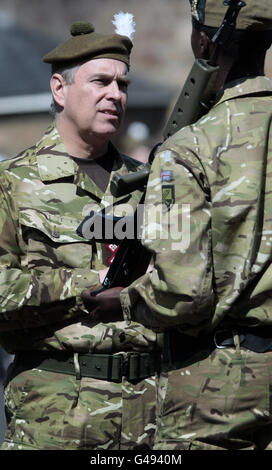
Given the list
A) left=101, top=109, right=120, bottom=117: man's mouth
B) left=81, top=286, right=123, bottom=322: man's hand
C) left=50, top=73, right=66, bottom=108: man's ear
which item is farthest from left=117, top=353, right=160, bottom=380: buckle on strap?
A: left=50, top=73, right=66, bottom=108: man's ear

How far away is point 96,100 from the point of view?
3.97 m

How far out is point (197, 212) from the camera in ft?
9.61

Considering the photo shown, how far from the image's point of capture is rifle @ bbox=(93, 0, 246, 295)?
10.00 feet

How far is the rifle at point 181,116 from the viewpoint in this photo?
3047 mm

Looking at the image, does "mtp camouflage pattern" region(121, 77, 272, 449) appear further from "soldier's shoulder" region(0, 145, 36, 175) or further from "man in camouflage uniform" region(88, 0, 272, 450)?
"soldier's shoulder" region(0, 145, 36, 175)

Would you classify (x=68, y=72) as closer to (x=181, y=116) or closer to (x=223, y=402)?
(x=181, y=116)

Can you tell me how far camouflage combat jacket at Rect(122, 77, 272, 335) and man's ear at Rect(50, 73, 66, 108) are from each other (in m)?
1.18

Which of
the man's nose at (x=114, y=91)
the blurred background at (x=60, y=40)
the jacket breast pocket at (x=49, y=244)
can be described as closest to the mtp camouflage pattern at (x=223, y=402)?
the jacket breast pocket at (x=49, y=244)

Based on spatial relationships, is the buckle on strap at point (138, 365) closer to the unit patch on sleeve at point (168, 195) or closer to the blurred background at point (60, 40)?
the unit patch on sleeve at point (168, 195)

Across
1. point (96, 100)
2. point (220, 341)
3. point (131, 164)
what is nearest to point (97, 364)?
point (220, 341)

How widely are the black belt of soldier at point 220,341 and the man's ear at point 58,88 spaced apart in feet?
4.83

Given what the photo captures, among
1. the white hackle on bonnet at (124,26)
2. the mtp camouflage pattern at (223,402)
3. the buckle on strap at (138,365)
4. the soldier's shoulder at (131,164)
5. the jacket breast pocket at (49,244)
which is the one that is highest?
the white hackle on bonnet at (124,26)

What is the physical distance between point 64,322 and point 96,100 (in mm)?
1021
